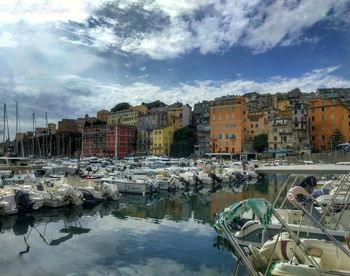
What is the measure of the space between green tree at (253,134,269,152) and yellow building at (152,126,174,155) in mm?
29967

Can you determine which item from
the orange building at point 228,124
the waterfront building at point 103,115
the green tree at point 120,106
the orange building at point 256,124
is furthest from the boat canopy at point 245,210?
the green tree at point 120,106

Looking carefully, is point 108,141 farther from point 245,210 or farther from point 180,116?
point 245,210

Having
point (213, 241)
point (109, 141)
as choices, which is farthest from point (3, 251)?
point (109, 141)

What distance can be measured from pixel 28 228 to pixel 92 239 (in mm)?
4696

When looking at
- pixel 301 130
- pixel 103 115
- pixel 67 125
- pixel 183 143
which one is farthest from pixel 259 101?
pixel 67 125

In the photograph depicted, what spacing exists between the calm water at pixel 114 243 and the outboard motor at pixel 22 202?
2.33ft

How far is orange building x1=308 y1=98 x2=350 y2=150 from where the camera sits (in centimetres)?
10100

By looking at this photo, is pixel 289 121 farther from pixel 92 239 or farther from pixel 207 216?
pixel 92 239

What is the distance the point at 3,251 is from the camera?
53.5 ft

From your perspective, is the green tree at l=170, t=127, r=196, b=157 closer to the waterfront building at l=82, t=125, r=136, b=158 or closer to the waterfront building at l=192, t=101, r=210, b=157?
the waterfront building at l=192, t=101, r=210, b=157

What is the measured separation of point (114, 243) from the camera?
17.9 m

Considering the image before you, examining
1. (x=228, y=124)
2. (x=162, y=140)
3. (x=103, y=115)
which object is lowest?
(x=162, y=140)

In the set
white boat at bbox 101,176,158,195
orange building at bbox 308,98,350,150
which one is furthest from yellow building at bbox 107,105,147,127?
white boat at bbox 101,176,158,195

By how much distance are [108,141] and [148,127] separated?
48.7 feet
